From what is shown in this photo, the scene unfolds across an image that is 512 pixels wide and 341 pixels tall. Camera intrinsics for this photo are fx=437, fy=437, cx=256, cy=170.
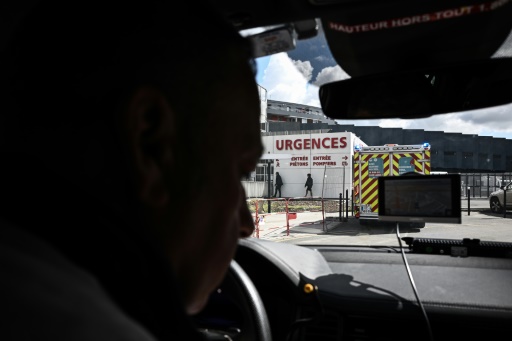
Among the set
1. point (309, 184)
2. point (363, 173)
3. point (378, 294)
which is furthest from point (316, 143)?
point (378, 294)

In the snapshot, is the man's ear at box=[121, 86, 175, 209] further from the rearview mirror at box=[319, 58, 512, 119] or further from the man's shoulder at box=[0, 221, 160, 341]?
the rearview mirror at box=[319, 58, 512, 119]

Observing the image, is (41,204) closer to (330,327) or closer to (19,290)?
(19,290)

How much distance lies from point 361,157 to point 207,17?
7.30 meters

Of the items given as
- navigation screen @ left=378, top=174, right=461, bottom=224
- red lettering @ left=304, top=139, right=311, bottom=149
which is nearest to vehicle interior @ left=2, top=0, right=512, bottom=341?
navigation screen @ left=378, top=174, right=461, bottom=224

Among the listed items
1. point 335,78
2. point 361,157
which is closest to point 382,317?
point 335,78

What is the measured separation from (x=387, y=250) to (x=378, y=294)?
0.49 meters

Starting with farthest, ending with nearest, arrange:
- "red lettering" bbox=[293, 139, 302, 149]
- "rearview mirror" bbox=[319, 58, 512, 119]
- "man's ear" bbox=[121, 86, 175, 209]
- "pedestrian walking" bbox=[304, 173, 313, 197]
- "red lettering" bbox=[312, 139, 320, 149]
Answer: "red lettering" bbox=[293, 139, 302, 149], "red lettering" bbox=[312, 139, 320, 149], "pedestrian walking" bbox=[304, 173, 313, 197], "rearview mirror" bbox=[319, 58, 512, 119], "man's ear" bbox=[121, 86, 175, 209]

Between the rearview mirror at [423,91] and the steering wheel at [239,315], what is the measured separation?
3.42 ft

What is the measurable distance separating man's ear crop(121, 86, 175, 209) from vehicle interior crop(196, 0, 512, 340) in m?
1.38

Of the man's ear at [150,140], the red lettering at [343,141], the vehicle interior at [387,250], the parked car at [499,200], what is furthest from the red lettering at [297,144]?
the man's ear at [150,140]

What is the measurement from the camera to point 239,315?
242 cm

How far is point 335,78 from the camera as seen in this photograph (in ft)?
7.45

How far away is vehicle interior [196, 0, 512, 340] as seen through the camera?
6.16 feet

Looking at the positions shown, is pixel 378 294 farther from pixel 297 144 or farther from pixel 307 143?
pixel 297 144
